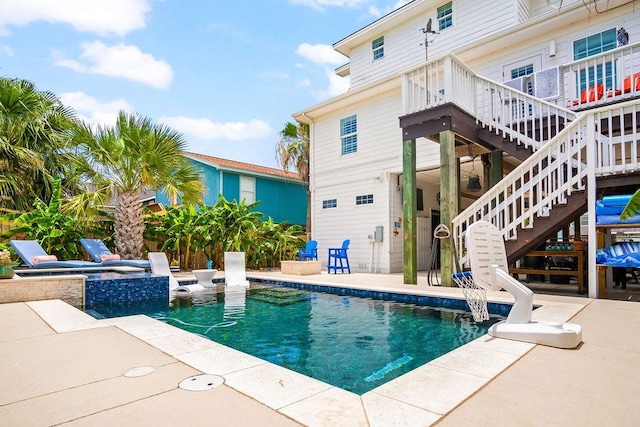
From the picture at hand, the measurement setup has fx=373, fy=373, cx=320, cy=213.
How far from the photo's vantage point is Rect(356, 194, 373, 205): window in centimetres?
1125

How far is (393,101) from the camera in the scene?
10.8m

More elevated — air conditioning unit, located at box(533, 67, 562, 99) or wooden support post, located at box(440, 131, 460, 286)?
air conditioning unit, located at box(533, 67, 562, 99)

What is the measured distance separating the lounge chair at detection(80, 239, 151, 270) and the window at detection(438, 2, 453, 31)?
34.0 ft

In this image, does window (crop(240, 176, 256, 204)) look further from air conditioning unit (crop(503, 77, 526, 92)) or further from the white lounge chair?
the white lounge chair

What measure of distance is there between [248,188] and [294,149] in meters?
3.06

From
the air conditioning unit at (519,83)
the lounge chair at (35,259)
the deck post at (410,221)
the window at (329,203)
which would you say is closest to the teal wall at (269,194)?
the window at (329,203)

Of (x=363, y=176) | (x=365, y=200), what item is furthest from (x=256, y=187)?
(x=365, y=200)

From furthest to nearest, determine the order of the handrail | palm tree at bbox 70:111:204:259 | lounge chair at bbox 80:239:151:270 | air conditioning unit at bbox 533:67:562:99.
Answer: palm tree at bbox 70:111:204:259 → lounge chair at bbox 80:239:151:270 → air conditioning unit at bbox 533:67:562:99 → the handrail

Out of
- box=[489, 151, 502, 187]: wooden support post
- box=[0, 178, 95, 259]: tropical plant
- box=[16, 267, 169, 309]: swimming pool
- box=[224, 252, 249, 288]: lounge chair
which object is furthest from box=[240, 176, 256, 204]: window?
box=[489, 151, 502, 187]: wooden support post

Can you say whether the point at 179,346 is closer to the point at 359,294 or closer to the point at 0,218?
the point at 359,294

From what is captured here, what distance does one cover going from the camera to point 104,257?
28.5 feet

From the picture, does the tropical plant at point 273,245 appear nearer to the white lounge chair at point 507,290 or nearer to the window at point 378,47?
the window at point 378,47

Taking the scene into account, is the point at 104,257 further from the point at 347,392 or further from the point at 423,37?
the point at 423,37

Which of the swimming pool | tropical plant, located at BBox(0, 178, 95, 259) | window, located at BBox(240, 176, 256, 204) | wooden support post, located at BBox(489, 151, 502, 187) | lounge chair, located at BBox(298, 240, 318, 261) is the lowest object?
the swimming pool
